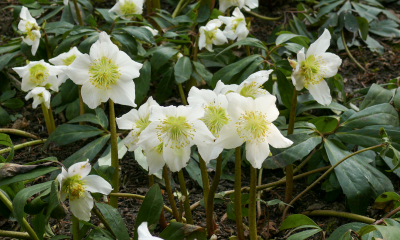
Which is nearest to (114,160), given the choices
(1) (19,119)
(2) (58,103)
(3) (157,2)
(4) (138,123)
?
(4) (138,123)

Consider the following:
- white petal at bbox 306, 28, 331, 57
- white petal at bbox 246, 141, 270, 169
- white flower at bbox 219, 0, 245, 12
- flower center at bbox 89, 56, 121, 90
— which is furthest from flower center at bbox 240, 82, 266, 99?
white flower at bbox 219, 0, 245, 12

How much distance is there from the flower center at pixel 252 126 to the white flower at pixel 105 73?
0.32 meters

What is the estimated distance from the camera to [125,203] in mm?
1357

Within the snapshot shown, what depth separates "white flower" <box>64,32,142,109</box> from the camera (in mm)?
996

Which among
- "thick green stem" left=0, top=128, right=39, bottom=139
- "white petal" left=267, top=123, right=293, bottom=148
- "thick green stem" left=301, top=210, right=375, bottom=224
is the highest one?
"white petal" left=267, top=123, right=293, bottom=148

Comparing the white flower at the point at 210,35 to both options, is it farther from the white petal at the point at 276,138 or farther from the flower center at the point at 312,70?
the white petal at the point at 276,138

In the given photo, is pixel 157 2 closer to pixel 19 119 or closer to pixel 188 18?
pixel 188 18

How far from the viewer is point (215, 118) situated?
2.87 ft

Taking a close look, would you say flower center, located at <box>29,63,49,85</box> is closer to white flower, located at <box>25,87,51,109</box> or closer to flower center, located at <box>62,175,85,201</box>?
white flower, located at <box>25,87,51,109</box>

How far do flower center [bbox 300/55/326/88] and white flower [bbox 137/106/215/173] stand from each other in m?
0.34

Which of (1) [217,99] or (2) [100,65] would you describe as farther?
(2) [100,65]

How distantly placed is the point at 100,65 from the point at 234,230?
66 cm

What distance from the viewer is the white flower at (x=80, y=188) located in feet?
2.86

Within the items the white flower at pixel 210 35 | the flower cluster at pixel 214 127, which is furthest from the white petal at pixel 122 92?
the white flower at pixel 210 35
